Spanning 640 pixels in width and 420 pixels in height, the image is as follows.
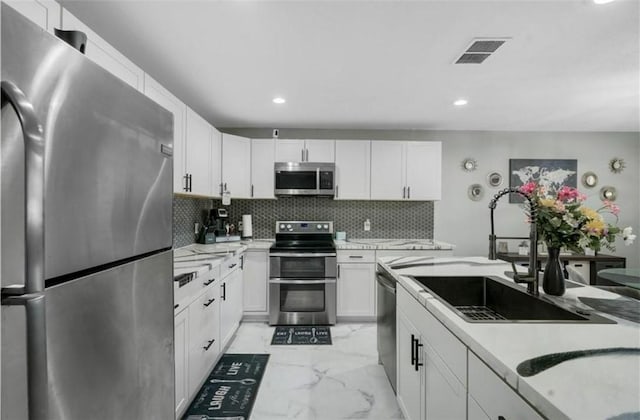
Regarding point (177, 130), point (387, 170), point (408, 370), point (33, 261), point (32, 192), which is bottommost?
point (408, 370)

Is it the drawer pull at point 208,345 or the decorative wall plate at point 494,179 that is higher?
the decorative wall plate at point 494,179

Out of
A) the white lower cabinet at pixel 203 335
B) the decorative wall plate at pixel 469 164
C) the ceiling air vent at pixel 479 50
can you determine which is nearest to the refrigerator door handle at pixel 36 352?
the white lower cabinet at pixel 203 335

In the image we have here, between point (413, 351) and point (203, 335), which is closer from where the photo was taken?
point (413, 351)

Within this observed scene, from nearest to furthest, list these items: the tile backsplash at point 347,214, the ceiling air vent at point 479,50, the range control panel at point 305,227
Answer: the ceiling air vent at point 479,50, the range control panel at point 305,227, the tile backsplash at point 347,214

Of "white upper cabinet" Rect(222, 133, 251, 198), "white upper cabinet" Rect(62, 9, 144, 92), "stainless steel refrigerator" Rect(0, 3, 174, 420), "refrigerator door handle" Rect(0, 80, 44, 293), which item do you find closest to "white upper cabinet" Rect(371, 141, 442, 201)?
"white upper cabinet" Rect(222, 133, 251, 198)

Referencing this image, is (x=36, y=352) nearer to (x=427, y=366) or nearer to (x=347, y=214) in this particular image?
(x=427, y=366)

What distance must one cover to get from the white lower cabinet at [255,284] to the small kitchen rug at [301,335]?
1.14 ft

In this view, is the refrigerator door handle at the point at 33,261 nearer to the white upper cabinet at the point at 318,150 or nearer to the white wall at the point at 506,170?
the white upper cabinet at the point at 318,150

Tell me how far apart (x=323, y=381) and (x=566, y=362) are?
1.94m

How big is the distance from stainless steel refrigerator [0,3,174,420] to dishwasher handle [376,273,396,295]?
1362mm

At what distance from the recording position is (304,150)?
3820 mm

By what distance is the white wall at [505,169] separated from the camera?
14.0 ft

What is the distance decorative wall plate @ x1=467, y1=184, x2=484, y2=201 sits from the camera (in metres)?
4.27

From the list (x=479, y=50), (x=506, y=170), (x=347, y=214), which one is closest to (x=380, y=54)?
(x=479, y=50)
